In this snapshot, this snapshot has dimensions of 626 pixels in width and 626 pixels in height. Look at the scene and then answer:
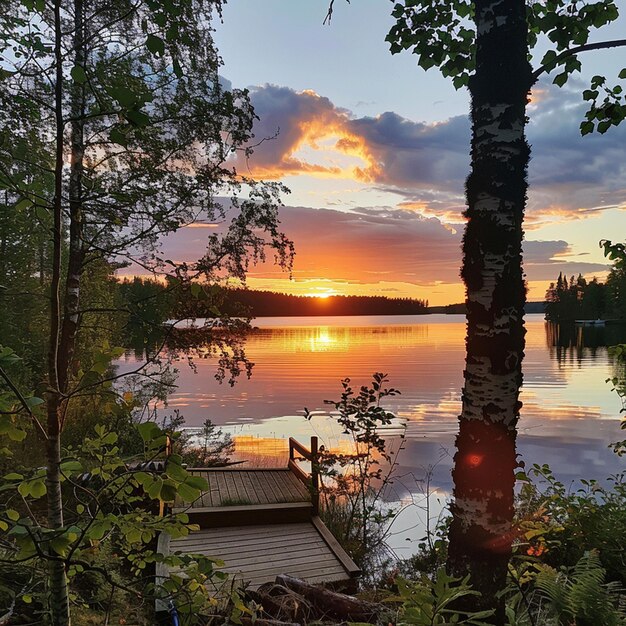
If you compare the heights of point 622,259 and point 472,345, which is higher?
point 622,259

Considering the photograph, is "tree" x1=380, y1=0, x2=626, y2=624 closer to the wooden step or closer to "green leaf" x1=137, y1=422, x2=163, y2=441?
→ "green leaf" x1=137, y1=422, x2=163, y2=441

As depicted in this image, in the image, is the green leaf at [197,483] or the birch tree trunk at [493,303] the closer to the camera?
the green leaf at [197,483]

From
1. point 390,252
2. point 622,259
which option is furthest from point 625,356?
point 390,252

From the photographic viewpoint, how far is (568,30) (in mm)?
3945

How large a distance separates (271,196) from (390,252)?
33252mm

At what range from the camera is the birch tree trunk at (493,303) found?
8.67ft

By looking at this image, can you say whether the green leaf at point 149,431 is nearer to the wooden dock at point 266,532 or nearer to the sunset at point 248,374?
the sunset at point 248,374

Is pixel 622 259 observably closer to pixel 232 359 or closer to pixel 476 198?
pixel 476 198

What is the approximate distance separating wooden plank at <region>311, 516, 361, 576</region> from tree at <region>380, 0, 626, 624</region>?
3.74m

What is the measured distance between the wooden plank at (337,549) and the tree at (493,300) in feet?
12.3

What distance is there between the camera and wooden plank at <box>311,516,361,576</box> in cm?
593

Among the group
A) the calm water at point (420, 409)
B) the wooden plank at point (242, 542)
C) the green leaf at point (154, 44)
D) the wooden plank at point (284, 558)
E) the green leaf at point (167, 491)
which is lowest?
the calm water at point (420, 409)

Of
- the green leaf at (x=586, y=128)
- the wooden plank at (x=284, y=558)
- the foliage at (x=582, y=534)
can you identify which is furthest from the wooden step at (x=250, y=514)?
the green leaf at (x=586, y=128)

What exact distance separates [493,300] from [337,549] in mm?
5414
